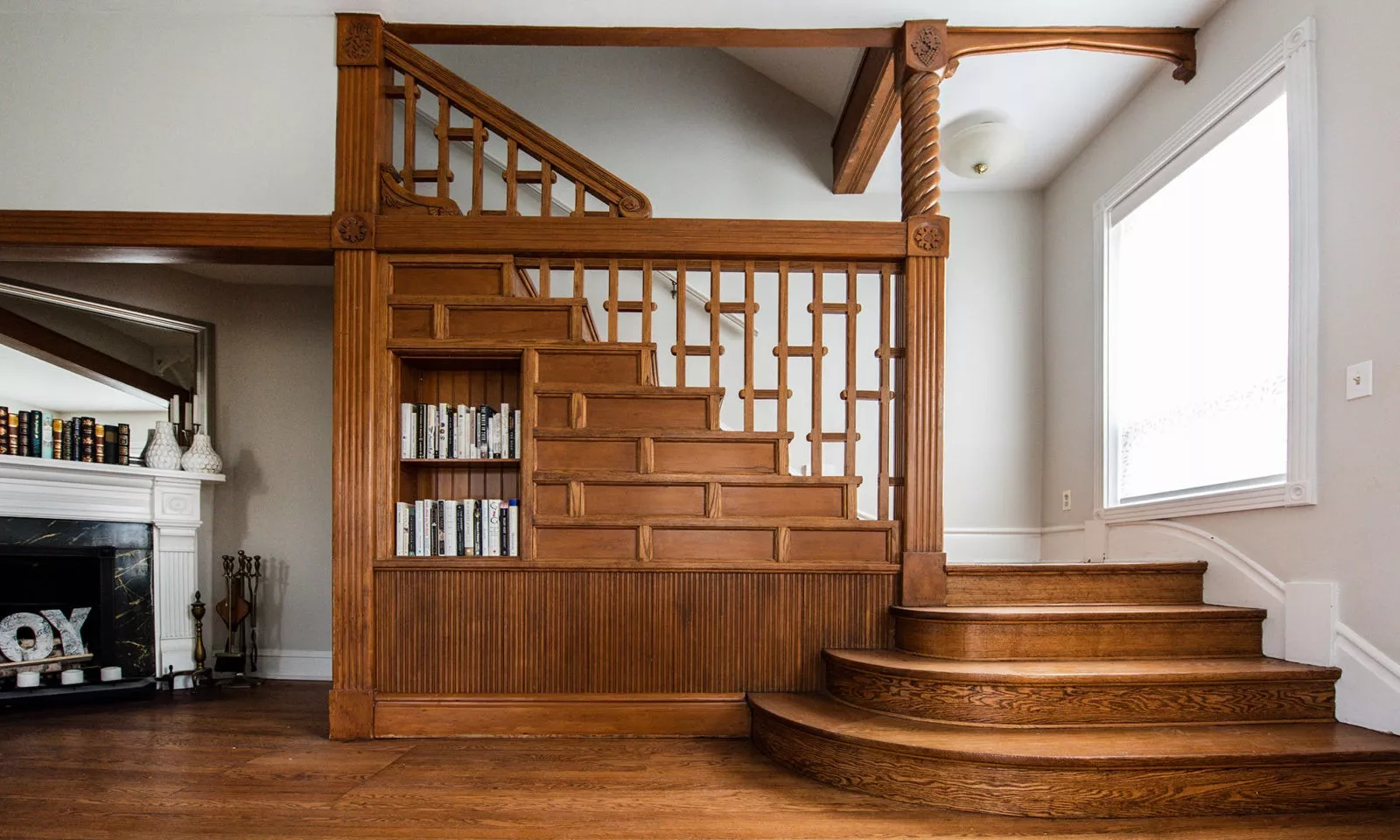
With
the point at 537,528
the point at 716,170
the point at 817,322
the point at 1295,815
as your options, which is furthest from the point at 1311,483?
the point at 716,170

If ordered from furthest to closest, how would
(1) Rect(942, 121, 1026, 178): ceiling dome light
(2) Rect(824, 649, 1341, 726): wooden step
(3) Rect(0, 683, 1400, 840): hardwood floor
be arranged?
1. (1) Rect(942, 121, 1026, 178): ceiling dome light
2. (2) Rect(824, 649, 1341, 726): wooden step
3. (3) Rect(0, 683, 1400, 840): hardwood floor

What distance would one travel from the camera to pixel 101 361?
4492 millimetres

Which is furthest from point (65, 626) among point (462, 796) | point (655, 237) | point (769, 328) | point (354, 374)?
point (769, 328)

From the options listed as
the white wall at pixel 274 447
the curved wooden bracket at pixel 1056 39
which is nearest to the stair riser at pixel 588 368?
the curved wooden bracket at pixel 1056 39

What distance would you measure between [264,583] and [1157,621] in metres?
4.73

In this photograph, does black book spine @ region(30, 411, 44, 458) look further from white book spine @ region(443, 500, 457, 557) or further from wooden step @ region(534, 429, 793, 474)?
wooden step @ region(534, 429, 793, 474)

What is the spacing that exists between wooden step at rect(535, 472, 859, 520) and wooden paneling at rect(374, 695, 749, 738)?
2.38 feet

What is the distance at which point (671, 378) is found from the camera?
15.9 feet

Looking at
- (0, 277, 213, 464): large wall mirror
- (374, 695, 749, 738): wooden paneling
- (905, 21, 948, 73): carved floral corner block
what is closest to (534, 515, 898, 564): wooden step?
(374, 695, 749, 738): wooden paneling

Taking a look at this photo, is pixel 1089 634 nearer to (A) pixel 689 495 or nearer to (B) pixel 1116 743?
(B) pixel 1116 743

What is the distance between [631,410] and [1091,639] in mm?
1917

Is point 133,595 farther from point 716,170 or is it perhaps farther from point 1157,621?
point 1157,621

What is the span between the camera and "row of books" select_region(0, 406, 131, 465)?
13.2 feet

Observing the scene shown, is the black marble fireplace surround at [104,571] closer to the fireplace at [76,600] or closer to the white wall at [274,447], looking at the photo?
the fireplace at [76,600]
